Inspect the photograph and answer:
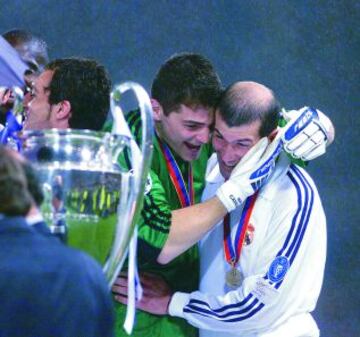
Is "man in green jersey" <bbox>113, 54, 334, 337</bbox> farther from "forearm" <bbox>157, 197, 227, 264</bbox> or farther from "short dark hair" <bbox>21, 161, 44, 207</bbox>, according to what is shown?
"short dark hair" <bbox>21, 161, 44, 207</bbox>

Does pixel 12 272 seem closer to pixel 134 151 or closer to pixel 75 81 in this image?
pixel 134 151

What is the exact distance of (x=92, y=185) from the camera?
183 cm

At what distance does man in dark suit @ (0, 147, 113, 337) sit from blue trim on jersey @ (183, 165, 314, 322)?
103 centimetres

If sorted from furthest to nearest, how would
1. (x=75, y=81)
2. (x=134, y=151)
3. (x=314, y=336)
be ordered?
(x=314, y=336)
(x=75, y=81)
(x=134, y=151)

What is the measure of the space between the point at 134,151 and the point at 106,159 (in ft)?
0.34

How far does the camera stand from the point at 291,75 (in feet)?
14.0

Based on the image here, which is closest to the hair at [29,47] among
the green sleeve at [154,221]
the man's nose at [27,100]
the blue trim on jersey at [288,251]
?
the man's nose at [27,100]

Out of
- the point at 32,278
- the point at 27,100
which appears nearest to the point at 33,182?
the point at 32,278

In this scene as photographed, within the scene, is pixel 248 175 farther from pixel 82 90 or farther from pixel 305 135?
pixel 82 90

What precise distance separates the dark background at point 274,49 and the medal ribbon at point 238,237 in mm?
1580

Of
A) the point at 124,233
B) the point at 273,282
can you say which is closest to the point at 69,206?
the point at 124,233

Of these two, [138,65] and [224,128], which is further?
[138,65]

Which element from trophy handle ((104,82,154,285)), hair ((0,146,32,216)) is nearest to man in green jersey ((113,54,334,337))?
trophy handle ((104,82,154,285))

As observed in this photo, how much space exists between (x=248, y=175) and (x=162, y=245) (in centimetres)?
29
